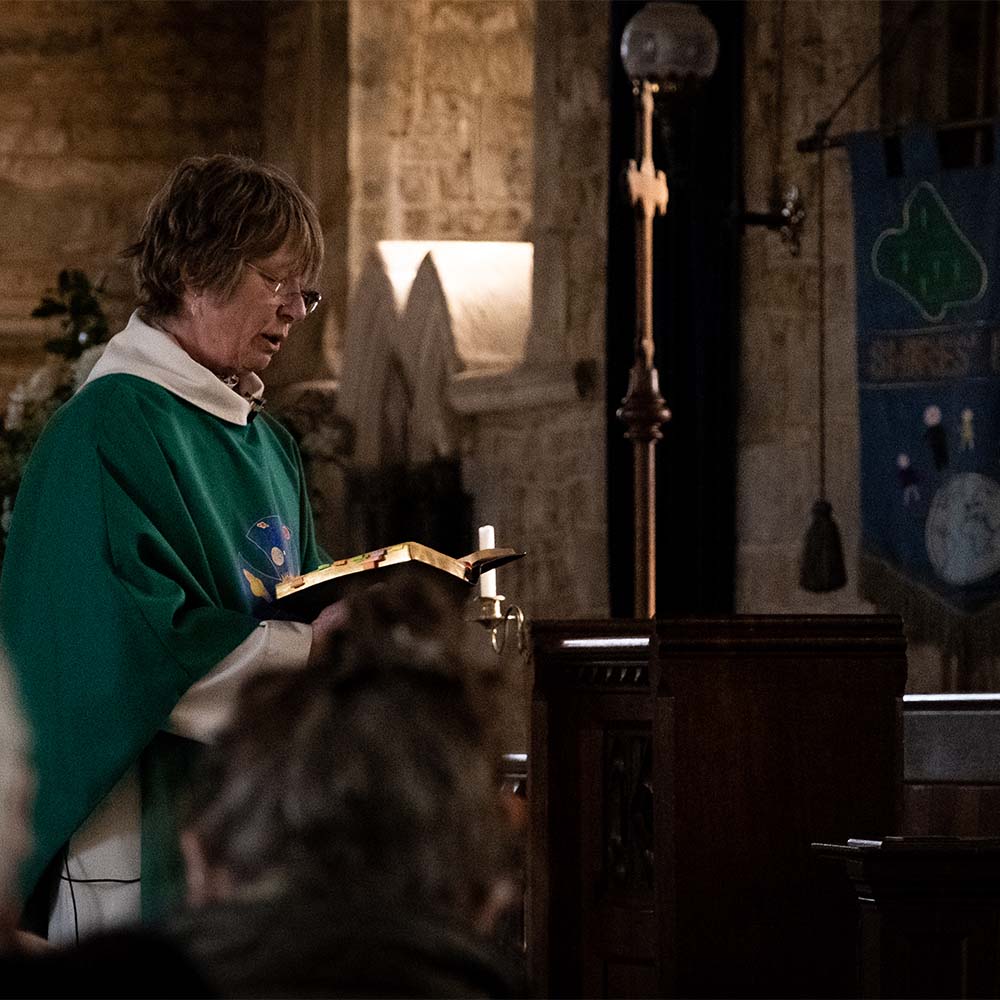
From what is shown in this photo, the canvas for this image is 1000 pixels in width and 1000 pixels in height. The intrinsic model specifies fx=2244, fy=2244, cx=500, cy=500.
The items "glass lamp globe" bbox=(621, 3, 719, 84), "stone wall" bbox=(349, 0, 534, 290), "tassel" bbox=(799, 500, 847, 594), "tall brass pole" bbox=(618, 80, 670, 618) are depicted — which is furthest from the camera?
"stone wall" bbox=(349, 0, 534, 290)

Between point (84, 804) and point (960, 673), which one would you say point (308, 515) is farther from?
point (960, 673)

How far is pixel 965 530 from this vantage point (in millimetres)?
6758

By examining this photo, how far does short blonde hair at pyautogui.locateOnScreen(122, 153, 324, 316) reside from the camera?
10.1 feet

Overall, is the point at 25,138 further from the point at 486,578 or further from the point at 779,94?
the point at 486,578

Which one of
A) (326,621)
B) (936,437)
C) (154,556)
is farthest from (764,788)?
(936,437)

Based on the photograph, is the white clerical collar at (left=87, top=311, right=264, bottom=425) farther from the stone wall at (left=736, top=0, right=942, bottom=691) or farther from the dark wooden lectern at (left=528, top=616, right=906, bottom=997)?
the stone wall at (left=736, top=0, right=942, bottom=691)

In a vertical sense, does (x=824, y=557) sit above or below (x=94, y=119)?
below

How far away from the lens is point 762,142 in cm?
764

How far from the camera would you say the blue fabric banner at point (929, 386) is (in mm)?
6727

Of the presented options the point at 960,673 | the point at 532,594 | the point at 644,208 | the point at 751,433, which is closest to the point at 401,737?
the point at 644,208

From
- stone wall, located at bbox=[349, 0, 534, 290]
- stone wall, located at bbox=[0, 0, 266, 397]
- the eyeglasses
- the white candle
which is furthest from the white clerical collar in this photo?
stone wall, located at bbox=[0, 0, 266, 397]

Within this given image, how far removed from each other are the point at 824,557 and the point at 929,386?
0.70 meters

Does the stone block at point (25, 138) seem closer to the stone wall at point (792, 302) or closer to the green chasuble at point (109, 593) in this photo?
the stone wall at point (792, 302)

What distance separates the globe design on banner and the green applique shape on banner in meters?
0.54
